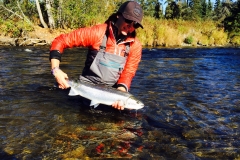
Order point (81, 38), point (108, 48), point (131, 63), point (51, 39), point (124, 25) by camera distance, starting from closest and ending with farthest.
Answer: point (124, 25) → point (81, 38) → point (108, 48) → point (131, 63) → point (51, 39)

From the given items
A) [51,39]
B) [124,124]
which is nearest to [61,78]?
[124,124]

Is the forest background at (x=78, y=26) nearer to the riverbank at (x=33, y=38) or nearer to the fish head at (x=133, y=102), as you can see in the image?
the riverbank at (x=33, y=38)

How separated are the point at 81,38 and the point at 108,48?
1.76 ft

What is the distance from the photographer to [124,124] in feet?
15.2

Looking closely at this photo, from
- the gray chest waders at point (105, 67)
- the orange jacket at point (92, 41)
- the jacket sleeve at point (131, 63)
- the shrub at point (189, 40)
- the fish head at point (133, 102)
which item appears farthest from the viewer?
the shrub at point (189, 40)

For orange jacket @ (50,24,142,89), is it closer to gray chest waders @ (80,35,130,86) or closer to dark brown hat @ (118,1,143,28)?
gray chest waders @ (80,35,130,86)

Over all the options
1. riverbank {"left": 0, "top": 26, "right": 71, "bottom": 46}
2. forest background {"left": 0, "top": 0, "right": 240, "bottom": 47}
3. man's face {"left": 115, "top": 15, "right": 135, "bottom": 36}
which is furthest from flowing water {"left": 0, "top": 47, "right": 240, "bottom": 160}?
forest background {"left": 0, "top": 0, "right": 240, "bottom": 47}

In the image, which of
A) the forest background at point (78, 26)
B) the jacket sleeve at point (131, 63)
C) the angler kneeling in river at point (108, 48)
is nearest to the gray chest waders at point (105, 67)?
the angler kneeling in river at point (108, 48)

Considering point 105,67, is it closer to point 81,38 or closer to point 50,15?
point 81,38

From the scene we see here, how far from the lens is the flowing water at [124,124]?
3.62 m

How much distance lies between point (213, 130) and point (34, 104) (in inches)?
144

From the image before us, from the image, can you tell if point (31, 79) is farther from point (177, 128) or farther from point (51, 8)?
point (51, 8)

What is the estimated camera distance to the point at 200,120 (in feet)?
16.2

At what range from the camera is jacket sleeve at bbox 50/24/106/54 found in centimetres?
473
